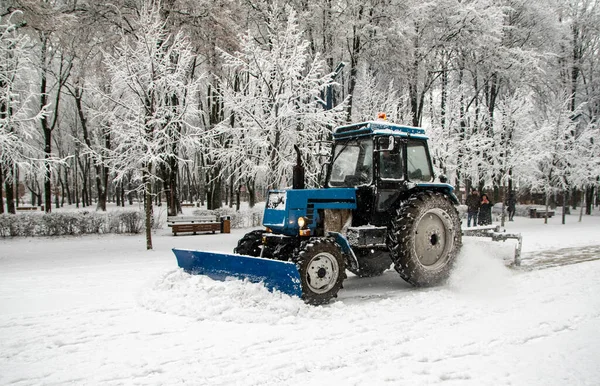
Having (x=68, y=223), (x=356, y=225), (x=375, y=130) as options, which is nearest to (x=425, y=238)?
(x=356, y=225)

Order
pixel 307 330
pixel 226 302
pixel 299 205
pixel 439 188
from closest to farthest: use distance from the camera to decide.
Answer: pixel 307 330
pixel 226 302
pixel 299 205
pixel 439 188

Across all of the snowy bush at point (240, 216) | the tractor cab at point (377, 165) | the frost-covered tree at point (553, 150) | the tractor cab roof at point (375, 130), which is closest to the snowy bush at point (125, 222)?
the snowy bush at point (240, 216)

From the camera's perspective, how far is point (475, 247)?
27.7ft

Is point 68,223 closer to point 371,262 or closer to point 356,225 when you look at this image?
point 371,262

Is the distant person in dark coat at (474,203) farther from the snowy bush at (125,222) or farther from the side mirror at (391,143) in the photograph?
the side mirror at (391,143)

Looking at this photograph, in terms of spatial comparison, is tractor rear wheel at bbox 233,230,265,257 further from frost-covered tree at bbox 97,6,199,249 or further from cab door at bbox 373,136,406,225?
frost-covered tree at bbox 97,6,199,249

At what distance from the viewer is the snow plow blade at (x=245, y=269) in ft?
19.1

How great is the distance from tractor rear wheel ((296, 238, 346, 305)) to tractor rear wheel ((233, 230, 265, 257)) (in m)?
1.28

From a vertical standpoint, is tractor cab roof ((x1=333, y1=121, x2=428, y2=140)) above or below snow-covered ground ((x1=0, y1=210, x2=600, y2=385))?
above

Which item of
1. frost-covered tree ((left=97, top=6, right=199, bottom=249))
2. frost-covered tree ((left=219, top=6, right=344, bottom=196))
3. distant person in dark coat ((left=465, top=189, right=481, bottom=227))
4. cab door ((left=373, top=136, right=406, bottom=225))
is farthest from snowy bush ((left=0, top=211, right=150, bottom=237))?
distant person in dark coat ((left=465, top=189, right=481, bottom=227))

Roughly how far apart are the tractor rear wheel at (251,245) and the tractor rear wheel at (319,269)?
4.20ft

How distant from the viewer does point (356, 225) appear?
7219 millimetres

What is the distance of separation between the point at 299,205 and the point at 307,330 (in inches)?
79.7

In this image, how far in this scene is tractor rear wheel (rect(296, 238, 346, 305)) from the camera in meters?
5.94
